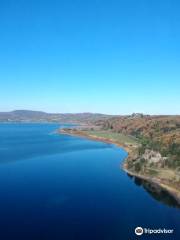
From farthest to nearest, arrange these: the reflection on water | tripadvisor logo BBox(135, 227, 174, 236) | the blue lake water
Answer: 1. the reflection on water
2. tripadvisor logo BBox(135, 227, 174, 236)
3. the blue lake water

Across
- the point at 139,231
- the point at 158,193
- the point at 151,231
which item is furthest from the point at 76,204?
the point at 158,193

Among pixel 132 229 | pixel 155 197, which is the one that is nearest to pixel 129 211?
pixel 132 229

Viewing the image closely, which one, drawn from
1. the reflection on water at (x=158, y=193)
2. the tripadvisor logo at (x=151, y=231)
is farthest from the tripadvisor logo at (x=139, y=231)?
the reflection on water at (x=158, y=193)

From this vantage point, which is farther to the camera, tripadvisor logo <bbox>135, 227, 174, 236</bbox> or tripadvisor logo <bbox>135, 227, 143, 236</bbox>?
tripadvisor logo <bbox>135, 227, 174, 236</bbox>

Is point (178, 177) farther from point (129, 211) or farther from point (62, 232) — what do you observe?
point (62, 232)

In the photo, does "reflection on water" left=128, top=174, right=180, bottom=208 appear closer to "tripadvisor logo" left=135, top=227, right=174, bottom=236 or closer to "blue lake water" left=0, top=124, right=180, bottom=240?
"blue lake water" left=0, top=124, right=180, bottom=240

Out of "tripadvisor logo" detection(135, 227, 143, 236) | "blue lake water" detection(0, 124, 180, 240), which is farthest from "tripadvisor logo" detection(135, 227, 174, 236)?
"blue lake water" detection(0, 124, 180, 240)

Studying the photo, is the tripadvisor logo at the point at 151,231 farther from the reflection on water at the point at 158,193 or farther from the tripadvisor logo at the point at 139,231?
the reflection on water at the point at 158,193
